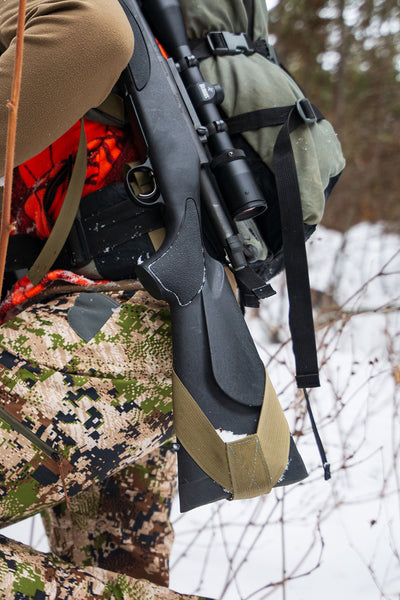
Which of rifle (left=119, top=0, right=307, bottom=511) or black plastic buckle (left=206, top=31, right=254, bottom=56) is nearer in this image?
rifle (left=119, top=0, right=307, bottom=511)

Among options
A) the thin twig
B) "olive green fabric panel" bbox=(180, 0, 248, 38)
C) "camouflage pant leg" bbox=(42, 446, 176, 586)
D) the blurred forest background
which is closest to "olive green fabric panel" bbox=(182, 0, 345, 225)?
"olive green fabric panel" bbox=(180, 0, 248, 38)

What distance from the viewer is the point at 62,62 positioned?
0.92 metres

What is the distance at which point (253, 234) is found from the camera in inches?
46.3

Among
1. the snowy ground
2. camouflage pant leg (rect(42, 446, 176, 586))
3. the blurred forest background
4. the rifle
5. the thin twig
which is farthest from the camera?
the blurred forest background

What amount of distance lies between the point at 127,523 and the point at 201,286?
2.36 feet

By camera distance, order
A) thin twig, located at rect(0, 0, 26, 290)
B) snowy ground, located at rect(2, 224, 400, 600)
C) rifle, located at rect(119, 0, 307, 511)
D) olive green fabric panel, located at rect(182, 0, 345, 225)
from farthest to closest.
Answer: snowy ground, located at rect(2, 224, 400, 600) → olive green fabric panel, located at rect(182, 0, 345, 225) → rifle, located at rect(119, 0, 307, 511) → thin twig, located at rect(0, 0, 26, 290)

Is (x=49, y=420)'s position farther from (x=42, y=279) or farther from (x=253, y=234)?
(x=253, y=234)

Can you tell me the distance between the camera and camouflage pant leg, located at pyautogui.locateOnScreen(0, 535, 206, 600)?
935 mm

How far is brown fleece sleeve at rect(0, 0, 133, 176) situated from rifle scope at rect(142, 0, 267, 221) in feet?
0.67

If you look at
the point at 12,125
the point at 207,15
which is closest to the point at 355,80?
the point at 207,15

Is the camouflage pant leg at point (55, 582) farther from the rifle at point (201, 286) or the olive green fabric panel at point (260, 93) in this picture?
the olive green fabric panel at point (260, 93)

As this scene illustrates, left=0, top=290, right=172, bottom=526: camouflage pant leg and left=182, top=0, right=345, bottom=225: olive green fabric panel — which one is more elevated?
left=182, top=0, right=345, bottom=225: olive green fabric panel

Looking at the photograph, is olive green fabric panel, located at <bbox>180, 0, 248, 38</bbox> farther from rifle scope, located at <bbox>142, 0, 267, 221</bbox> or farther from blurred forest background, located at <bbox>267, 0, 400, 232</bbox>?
blurred forest background, located at <bbox>267, 0, 400, 232</bbox>

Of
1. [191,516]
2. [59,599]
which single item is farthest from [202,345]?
[191,516]
